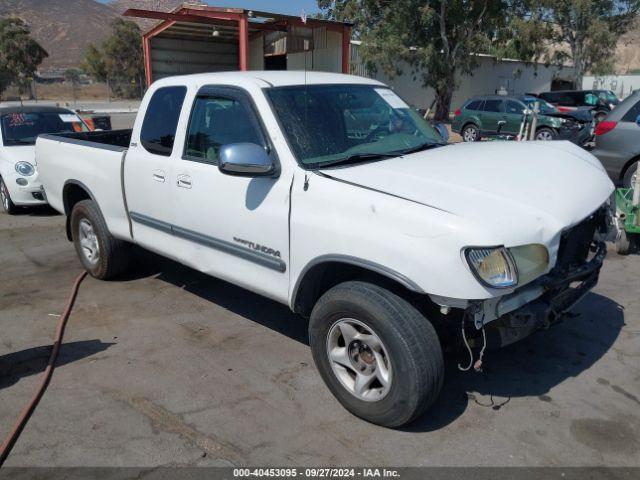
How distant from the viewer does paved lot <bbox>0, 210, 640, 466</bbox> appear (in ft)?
10.3

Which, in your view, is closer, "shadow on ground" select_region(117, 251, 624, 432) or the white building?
"shadow on ground" select_region(117, 251, 624, 432)

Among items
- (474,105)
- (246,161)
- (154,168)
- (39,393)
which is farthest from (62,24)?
(246,161)

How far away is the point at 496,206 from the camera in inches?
120

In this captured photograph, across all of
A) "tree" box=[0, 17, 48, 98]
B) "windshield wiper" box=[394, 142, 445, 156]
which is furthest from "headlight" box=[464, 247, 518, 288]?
"tree" box=[0, 17, 48, 98]

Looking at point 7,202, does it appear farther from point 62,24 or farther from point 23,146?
point 62,24

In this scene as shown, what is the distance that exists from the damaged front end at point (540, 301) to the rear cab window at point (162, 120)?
270 cm

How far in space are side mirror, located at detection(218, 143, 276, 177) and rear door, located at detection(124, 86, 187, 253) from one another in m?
1.05

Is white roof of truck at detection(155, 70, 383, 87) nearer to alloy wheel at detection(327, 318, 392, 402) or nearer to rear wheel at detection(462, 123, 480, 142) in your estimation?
alloy wheel at detection(327, 318, 392, 402)

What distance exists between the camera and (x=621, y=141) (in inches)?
312

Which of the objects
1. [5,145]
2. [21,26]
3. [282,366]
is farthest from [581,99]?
[21,26]

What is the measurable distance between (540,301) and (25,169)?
310 inches

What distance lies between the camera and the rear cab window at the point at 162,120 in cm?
454

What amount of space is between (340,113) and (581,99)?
22566 mm

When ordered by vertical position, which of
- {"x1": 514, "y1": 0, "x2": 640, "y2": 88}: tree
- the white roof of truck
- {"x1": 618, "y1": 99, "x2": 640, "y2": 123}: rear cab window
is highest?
{"x1": 514, "y1": 0, "x2": 640, "y2": 88}: tree
